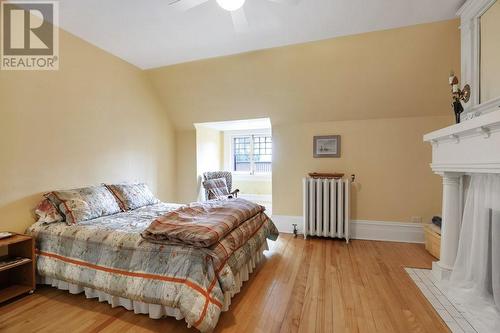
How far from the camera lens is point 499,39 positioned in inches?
73.5

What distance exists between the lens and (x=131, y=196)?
3.03m

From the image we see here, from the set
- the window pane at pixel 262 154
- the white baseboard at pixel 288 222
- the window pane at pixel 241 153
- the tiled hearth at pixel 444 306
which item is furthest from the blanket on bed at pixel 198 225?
the window pane at pixel 241 153

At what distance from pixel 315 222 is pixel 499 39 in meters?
2.79

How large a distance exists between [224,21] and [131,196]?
7.85ft

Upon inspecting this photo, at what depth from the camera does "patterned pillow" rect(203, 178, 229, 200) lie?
4.19 meters

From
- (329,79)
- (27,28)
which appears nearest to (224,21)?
(329,79)

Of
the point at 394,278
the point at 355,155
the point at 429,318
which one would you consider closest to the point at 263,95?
the point at 355,155

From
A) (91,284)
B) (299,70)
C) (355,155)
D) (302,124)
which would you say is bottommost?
(91,284)

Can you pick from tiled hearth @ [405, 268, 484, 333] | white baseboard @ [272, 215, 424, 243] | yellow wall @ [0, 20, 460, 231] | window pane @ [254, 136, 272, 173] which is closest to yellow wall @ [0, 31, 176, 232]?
yellow wall @ [0, 20, 460, 231]

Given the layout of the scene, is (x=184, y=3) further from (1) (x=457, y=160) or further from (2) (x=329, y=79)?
(1) (x=457, y=160)

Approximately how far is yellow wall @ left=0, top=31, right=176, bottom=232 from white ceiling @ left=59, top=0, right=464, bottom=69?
0.45 m

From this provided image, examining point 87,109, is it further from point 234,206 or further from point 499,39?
point 499,39

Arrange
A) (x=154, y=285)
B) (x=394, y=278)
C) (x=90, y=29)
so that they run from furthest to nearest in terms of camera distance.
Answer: (x=90, y=29), (x=394, y=278), (x=154, y=285)

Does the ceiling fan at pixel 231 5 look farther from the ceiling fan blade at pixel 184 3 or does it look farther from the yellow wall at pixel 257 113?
the yellow wall at pixel 257 113
